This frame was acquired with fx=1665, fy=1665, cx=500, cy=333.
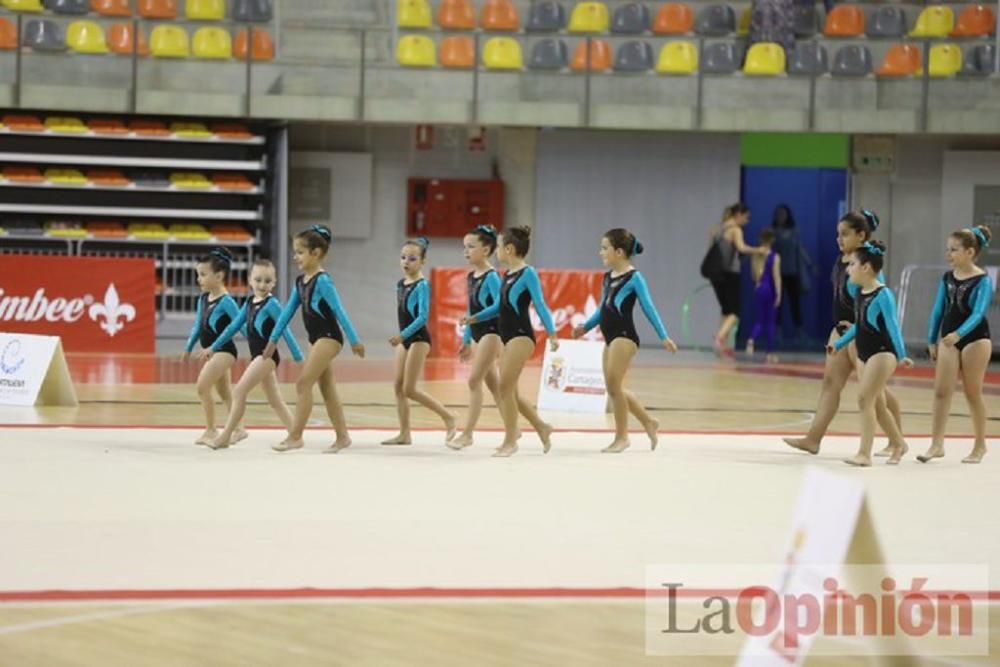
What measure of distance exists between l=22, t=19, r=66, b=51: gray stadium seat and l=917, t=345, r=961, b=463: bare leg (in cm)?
1489

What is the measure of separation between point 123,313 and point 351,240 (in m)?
5.43

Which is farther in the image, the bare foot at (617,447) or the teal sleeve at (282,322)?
the bare foot at (617,447)

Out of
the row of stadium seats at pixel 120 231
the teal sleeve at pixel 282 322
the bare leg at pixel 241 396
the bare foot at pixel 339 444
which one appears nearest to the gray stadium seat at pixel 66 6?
the row of stadium seats at pixel 120 231

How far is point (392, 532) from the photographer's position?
7.49 m

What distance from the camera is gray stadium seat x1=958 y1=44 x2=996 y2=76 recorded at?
23381mm

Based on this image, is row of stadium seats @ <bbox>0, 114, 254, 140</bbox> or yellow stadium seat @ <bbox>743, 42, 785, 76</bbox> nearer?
row of stadium seats @ <bbox>0, 114, 254, 140</bbox>

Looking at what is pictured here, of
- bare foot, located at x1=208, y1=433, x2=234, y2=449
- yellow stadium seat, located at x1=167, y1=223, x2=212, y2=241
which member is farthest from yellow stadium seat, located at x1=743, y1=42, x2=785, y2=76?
bare foot, located at x1=208, y1=433, x2=234, y2=449

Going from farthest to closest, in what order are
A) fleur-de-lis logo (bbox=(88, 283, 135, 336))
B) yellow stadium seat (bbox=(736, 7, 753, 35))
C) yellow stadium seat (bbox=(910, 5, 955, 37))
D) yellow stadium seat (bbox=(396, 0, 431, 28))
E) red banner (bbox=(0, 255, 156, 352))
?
yellow stadium seat (bbox=(736, 7, 753, 35)) < yellow stadium seat (bbox=(910, 5, 955, 37)) < yellow stadium seat (bbox=(396, 0, 431, 28)) < fleur-de-lis logo (bbox=(88, 283, 135, 336)) < red banner (bbox=(0, 255, 156, 352))

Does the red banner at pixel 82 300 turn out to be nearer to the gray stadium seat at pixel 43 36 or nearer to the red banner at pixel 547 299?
the red banner at pixel 547 299

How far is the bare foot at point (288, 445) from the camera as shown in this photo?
1069cm

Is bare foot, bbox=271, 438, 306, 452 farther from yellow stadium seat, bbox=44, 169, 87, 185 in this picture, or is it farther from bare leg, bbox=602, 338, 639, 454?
yellow stadium seat, bbox=44, 169, 87, 185

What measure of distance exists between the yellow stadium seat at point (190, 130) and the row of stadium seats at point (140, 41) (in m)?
0.99

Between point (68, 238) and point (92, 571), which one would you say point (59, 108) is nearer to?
point (68, 238)

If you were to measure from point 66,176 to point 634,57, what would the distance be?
8.09 metres
